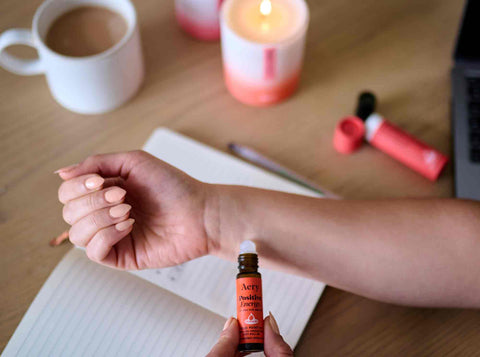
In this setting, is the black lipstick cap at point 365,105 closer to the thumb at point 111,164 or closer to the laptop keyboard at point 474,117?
the laptop keyboard at point 474,117

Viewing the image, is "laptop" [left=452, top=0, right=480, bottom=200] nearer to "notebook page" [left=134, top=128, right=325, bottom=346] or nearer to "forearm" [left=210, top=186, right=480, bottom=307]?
"forearm" [left=210, top=186, right=480, bottom=307]

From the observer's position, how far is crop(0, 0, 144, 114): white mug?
749 millimetres

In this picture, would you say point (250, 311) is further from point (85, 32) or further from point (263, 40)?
point (85, 32)

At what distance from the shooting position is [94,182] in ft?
2.00

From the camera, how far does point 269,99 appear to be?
835 millimetres

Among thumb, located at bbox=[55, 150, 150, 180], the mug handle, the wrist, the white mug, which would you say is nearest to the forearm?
the wrist

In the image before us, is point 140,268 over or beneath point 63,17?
beneath

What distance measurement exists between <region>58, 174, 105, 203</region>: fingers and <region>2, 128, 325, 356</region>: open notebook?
115 millimetres

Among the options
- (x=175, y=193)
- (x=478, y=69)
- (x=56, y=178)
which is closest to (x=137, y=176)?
(x=175, y=193)

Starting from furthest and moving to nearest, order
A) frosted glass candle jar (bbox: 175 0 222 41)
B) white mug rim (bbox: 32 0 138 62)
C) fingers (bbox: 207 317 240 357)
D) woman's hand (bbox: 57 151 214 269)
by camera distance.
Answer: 1. frosted glass candle jar (bbox: 175 0 222 41)
2. white mug rim (bbox: 32 0 138 62)
3. woman's hand (bbox: 57 151 214 269)
4. fingers (bbox: 207 317 240 357)

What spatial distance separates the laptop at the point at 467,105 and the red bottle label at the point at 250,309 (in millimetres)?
366

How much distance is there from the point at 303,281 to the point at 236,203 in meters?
0.14

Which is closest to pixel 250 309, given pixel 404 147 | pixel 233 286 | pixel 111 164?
pixel 233 286

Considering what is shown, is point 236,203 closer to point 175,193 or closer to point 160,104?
point 175,193
